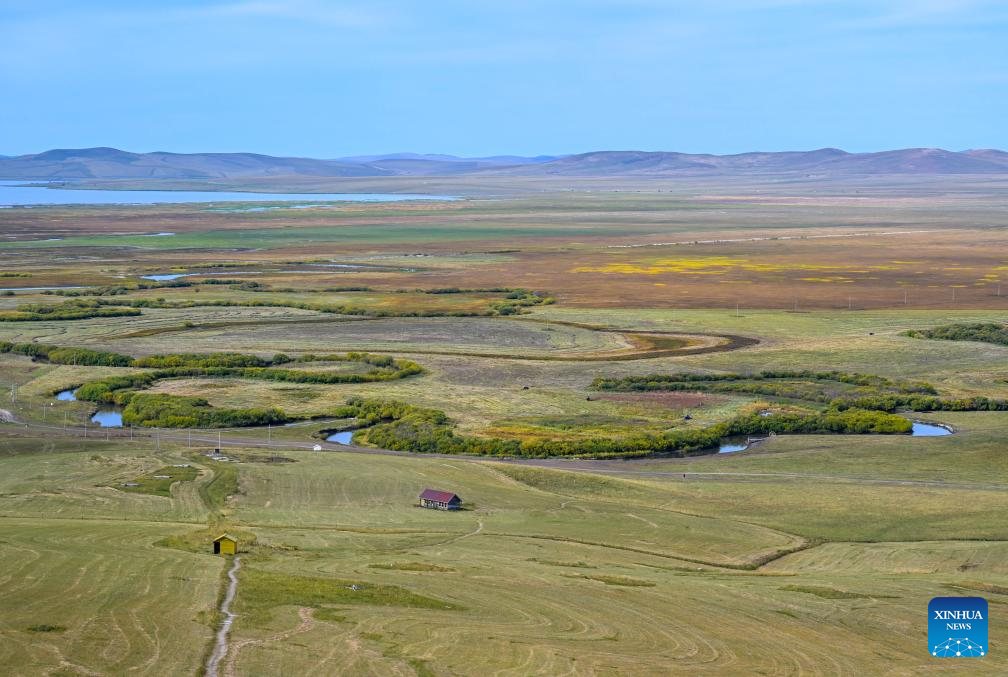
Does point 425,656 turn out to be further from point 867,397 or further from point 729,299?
point 729,299

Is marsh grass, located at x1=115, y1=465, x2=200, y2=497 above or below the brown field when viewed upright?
below

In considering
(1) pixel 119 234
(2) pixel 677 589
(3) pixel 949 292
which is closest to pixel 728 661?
(2) pixel 677 589

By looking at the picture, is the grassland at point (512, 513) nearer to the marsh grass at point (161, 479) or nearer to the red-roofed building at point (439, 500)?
the marsh grass at point (161, 479)

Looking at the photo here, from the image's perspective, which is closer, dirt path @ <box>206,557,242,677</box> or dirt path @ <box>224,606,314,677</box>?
dirt path @ <box>224,606,314,677</box>

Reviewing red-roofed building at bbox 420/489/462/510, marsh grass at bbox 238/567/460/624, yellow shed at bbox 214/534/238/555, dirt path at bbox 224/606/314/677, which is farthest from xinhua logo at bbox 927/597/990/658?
red-roofed building at bbox 420/489/462/510

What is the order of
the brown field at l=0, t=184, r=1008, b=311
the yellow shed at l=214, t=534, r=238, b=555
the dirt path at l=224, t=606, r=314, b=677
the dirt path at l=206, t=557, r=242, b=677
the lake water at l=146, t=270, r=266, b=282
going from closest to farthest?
the dirt path at l=224, t=606, r=314, b=677 → the dirt path at l=206, t=557, r=242, b=677 → the yellow shed at l=214, t=534, r=238, b=555 → the brown field at l=0, t=184, r=1008, b=311 → the lake water at l=146, t=270, r=266, b=282

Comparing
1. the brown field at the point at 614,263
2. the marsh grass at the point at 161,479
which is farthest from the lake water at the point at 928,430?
the brown field at the point at 614,263

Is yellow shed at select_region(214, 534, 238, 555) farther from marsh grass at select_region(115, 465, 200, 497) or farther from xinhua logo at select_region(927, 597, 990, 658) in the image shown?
xinhua logo at select_region(927, 597, 990, 658)
